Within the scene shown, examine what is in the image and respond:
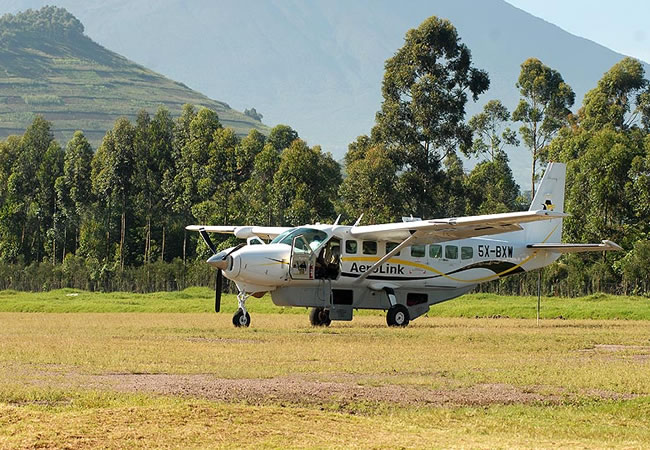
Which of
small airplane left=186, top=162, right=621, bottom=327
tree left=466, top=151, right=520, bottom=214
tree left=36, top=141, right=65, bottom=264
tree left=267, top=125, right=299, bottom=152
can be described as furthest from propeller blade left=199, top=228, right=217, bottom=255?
tree left=267, top=125, right=299, bottom=152

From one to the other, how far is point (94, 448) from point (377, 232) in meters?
18.5

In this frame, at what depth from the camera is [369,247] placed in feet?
93.8

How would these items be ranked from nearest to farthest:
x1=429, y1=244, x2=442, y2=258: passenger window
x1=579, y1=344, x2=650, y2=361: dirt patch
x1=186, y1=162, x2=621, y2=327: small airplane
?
1. x1=579, y1=344, x2=650, y2=361: dirt patch
2. x1=186, y1=162, x2=621, y2=327: small airplane
3. x1=429, y1=244, x2=442, y2=258: passenger window

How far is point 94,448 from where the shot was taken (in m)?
9.65

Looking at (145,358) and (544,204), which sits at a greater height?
(544,204)

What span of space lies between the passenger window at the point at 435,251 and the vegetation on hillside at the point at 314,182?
65.9 feet

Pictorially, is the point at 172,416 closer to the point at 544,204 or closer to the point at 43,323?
the point at 43,323

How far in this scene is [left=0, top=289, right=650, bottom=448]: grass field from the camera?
1052 centimetres

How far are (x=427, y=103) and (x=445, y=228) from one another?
109ft

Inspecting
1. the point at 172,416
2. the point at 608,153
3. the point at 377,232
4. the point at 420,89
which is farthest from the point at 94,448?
the point at 420,89

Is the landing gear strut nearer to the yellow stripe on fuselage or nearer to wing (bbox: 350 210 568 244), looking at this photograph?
the yellow stripe on fuselage

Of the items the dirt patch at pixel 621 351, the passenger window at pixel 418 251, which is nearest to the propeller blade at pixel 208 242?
the passenger window at pixel 418 251

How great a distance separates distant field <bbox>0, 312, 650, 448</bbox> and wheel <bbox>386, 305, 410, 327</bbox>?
155 inches

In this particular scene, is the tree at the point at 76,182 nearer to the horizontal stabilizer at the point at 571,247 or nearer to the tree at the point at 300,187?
the tree at the point at 300,187
